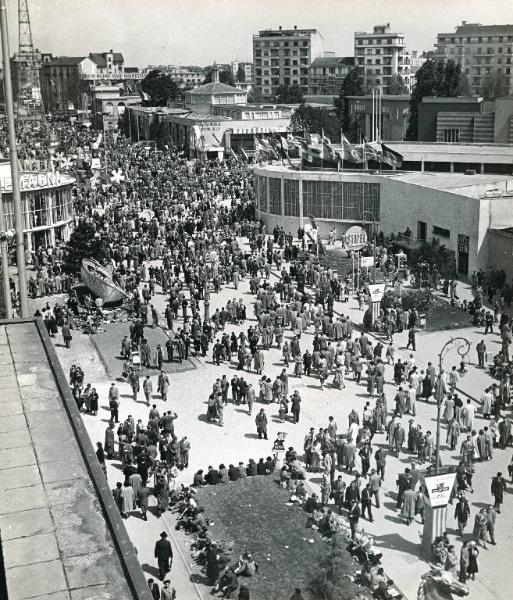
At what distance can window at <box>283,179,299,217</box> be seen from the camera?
50.3 m

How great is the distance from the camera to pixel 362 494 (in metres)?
18.3

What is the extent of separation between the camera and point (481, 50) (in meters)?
114

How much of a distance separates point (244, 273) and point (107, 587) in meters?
33.2

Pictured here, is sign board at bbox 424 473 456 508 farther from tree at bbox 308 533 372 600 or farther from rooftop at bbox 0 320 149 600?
rooftop at bbox 0 320 149 600

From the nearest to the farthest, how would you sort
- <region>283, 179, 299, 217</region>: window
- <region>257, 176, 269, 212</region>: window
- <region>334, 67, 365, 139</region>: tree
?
<region>283, 179, 299, 217</region>: window
<region>257, 176, 269, 212</region>: window
<region>334, 67, 365, 139</region>: tree

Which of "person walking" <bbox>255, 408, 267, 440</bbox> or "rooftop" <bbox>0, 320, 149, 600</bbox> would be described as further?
"person walking" <bbox>255, 408, 267, 440</bbox>

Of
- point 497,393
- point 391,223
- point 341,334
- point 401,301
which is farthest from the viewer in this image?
point 391,223

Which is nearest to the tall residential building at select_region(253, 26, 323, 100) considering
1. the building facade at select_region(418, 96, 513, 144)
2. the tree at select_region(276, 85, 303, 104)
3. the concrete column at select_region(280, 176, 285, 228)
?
the tree at select_region(276, 85, 303, 104)

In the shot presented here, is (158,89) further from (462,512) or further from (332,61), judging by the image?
(462,512)

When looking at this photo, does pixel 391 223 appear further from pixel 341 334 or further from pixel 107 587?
pixel 107 587

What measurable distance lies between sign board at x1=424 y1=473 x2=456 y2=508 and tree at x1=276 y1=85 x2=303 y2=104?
12851 cm

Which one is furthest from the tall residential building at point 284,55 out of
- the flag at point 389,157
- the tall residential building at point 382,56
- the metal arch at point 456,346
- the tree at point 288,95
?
the metal arch at point 456,346

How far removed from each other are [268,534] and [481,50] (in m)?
108

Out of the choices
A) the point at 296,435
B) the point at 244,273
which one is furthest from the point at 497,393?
the point at 244,273
